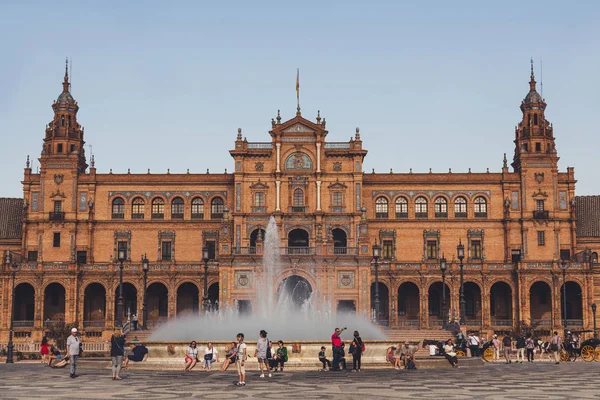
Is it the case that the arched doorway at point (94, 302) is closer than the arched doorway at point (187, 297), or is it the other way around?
the arched doorway at point (94, 302)

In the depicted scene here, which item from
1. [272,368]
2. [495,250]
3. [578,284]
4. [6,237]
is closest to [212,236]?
[6,237]

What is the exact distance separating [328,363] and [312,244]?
4468cm

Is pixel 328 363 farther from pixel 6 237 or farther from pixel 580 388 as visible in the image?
pixel 6 237

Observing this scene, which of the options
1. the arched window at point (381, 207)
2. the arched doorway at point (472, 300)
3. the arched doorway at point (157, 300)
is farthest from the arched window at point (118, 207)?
the arched doorway at point (472, 300)

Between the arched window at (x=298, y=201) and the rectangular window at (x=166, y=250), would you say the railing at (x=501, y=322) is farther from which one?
the rectangular window at (x=166, y=250)

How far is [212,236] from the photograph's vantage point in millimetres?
89750

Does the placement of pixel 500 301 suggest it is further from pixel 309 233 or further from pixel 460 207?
pixel 309 233

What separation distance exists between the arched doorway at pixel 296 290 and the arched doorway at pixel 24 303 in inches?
950

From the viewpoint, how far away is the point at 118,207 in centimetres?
9062

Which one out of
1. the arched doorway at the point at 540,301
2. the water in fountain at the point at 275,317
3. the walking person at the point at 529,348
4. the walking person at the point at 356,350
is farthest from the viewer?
the arched doorway at the point at 540,301

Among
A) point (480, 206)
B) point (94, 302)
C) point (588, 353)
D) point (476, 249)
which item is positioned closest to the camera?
point (588, 353)

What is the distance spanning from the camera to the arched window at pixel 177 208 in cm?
9075

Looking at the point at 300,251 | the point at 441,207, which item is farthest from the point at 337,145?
the point at 441,207

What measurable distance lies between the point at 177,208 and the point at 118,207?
5.61m
